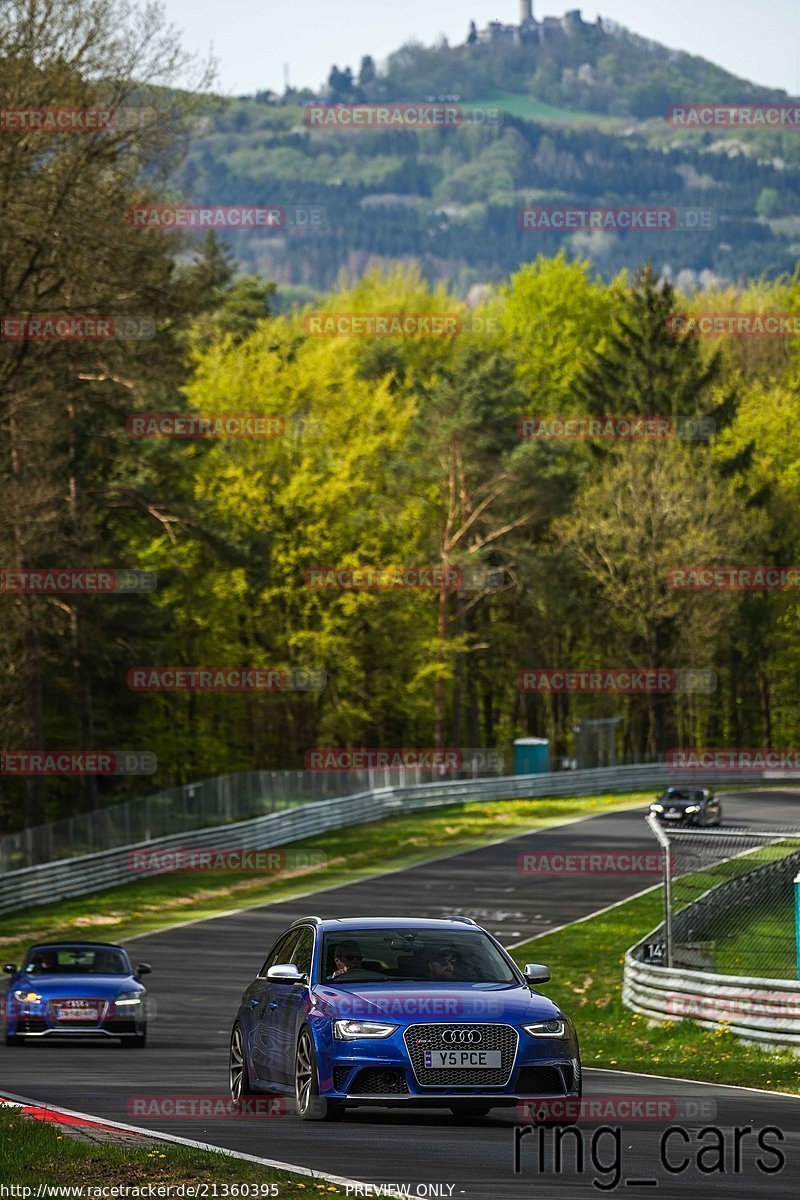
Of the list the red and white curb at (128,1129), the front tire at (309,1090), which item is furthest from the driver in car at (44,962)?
the front tire at (309,1090)

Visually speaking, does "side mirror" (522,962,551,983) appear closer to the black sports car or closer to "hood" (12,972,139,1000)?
"hood" (12,972,139,1000)

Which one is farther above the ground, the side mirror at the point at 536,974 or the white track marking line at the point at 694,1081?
the side mirror at the point at 536,974

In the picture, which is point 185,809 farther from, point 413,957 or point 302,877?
point 413,957

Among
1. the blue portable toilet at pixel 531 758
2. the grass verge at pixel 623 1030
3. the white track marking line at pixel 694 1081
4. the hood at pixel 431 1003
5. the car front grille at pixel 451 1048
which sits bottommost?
the blue portable toilet at pixel 531 758

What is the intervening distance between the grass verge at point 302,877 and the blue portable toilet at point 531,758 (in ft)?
9.71

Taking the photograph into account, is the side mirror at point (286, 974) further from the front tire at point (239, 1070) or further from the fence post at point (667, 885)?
the fence post at point (667, 885)

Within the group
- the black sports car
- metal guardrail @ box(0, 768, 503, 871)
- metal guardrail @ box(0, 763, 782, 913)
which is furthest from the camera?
the black sports car

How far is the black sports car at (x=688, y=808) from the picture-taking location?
49656 millimetres

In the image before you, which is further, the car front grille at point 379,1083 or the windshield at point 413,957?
the windshield at point 413,957

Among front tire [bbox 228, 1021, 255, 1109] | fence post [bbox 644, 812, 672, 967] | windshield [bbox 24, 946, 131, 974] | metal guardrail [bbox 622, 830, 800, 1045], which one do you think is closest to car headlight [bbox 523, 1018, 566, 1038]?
front tire [bbox 228, 1021, 255, 1109]

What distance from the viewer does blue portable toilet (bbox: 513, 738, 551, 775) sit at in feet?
213

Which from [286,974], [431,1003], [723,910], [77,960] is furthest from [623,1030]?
[431,1003]

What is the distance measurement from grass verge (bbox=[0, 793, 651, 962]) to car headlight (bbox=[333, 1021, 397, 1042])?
73.2 ft

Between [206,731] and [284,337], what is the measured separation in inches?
622
